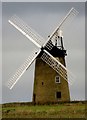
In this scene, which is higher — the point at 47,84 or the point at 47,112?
the point at 47,84

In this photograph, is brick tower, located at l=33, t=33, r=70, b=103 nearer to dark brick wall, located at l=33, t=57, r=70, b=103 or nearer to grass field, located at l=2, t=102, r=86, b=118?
dark brick wall, located at l=33, t=57, r=70, b=103

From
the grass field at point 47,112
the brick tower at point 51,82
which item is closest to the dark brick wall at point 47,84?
the brick tower at point 51,82

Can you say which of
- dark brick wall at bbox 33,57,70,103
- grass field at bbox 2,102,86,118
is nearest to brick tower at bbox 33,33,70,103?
dark brick wall at bbox 33,57,70,103

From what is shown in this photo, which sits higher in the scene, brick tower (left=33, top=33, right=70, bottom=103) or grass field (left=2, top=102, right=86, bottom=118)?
brick tower (left=33, top=33, right=70, bottom=103)

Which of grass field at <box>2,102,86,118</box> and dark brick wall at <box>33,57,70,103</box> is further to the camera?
dark brick wall at <box>33,57,70,103</box>

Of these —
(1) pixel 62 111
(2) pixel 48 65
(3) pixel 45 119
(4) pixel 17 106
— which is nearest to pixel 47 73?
(2) pixel 48 65

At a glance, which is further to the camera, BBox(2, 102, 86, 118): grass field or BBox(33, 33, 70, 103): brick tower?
BBox(33, 33, 70, 103): brick tower

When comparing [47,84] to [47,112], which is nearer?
[47,112]

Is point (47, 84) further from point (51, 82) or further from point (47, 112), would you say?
point (47, 112)

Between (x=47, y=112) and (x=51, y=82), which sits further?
(x=51, y=82)

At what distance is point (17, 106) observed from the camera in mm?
42406

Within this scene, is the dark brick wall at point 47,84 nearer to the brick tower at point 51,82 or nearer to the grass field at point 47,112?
the brick tower at point 51,82

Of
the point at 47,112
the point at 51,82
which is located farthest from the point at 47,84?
the point at 47,112

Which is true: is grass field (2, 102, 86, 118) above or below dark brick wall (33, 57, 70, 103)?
below
